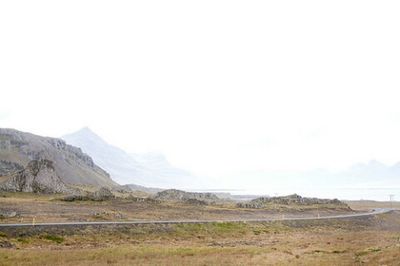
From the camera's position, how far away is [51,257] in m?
38.5

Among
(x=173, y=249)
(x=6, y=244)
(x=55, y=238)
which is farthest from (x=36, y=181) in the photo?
(x=173, y=249)

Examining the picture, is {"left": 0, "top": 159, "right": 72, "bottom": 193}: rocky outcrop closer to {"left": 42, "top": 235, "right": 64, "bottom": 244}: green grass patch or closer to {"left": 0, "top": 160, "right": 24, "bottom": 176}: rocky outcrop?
{"left": 0, "top": 160, "right": 24, "bottom": 176}: rocky outcrop

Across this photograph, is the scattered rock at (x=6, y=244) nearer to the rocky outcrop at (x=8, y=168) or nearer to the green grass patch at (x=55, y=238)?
the green grass patch at (x=55, y=238)

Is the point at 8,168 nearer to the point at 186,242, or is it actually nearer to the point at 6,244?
the point at 6,244

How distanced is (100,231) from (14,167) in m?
152

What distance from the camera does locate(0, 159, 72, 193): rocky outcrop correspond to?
130625 mm

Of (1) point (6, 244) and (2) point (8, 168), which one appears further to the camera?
(2) point (8, 168)

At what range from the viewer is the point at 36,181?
13412cm

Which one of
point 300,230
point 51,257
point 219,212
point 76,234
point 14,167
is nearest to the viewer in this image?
point 51,257

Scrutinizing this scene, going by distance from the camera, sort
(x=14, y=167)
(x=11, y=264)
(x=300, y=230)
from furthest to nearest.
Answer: (x=14, y=167), (x=300, y=230), (x=11, y=264)

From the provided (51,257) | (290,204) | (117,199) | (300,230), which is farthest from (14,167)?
(51,257)

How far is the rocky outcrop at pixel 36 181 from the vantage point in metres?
131

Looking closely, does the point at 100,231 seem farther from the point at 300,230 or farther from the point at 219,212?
the point at 219,212

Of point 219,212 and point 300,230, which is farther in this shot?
point 219,212
